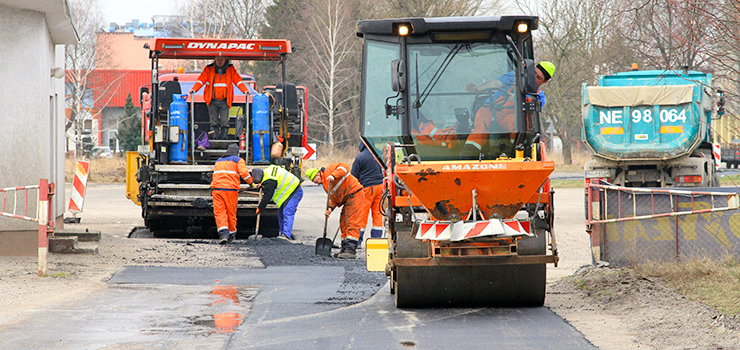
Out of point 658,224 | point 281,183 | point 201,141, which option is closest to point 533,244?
point 658,224

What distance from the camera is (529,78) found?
21.8 ft

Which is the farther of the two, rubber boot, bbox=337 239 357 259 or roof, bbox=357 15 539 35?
rubber boot, bbox=337 239 357 259

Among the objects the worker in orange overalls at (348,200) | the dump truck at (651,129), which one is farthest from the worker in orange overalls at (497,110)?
the dump truck at (651,129)

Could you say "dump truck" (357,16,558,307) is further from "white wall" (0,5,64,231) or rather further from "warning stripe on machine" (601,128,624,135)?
"warning stripe on machine" (601,128,624,135)

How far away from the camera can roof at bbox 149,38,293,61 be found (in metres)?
12.4

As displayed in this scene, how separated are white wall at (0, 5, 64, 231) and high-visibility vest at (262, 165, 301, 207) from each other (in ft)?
10.7

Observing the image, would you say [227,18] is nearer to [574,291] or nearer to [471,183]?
[574,291]

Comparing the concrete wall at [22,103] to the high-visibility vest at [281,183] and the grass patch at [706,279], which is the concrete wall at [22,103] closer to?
the high-visibility vest at [281,183]

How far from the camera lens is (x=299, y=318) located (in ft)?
21.0

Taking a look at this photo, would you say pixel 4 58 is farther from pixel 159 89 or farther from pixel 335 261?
pixel 335 261

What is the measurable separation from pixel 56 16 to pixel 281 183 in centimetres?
390

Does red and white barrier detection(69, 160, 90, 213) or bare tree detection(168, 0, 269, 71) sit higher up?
bare tree detection(168, 0, 269, 71)

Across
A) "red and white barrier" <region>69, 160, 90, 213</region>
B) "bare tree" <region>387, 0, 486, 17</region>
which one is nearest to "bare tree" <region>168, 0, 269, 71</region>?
"bare tree" <region>387, 0, 486, 17</region>

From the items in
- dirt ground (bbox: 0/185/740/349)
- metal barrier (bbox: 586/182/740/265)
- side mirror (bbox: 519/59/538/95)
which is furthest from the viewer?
metal barrier (bbox: 586/182/740/265)
